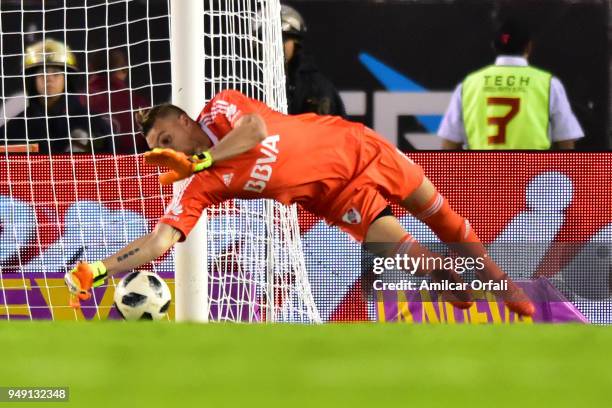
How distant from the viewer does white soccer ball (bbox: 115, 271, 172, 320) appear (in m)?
7.17

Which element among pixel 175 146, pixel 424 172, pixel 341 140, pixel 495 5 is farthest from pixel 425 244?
pixel 495 5

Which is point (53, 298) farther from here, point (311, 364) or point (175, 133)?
point (311, 364)

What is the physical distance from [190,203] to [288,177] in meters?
0.51

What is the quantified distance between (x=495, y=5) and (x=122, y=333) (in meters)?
6.12

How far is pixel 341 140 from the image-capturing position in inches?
294

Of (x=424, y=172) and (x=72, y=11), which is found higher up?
(x=72, y=11)

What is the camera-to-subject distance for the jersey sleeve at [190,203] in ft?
22.9

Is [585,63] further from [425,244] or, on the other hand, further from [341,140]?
[341,140]

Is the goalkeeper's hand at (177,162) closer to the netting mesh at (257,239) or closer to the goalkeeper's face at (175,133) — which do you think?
the goalkeeper's face at (175,133)

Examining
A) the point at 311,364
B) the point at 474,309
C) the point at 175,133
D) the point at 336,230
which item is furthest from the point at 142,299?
the point at 311,364

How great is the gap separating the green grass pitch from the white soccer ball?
184 centimetres

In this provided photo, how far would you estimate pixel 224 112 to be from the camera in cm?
708

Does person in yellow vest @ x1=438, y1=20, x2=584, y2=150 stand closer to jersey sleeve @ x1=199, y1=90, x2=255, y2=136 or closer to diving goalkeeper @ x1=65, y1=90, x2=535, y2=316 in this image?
diving goalkeeper @ x1=65, y1=90, x2=535, y2=316

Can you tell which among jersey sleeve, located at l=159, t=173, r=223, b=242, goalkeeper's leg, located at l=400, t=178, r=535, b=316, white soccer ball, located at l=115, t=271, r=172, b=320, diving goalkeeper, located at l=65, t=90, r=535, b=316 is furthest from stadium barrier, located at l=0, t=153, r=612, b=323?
jersey sleeve, located at l=159, t=173, r=223, b=242
